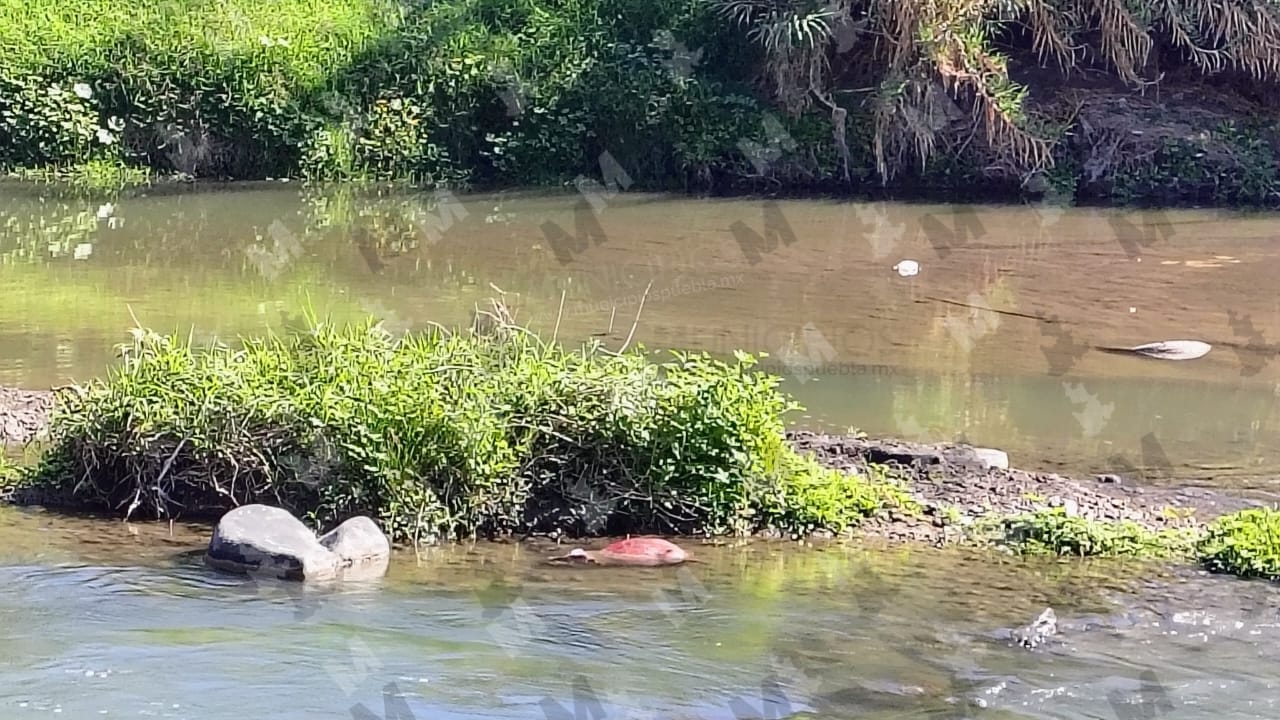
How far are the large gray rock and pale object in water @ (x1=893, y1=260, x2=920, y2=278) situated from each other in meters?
7.45

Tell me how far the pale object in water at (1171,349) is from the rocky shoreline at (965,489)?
2843 millimetres

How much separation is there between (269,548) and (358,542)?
1.03 ft

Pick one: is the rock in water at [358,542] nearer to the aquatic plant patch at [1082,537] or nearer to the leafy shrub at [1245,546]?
the aquatic plant patch at [1082,537]

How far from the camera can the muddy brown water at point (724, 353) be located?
4.78 meters

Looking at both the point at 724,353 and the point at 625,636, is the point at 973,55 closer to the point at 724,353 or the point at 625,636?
the point at 724,353

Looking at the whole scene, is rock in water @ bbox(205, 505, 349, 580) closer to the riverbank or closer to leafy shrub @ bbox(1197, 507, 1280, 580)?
the riverbank

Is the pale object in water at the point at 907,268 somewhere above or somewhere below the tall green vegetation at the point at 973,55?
below

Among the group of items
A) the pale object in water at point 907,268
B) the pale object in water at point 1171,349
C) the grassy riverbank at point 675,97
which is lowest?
the pale object in water at point 1171,349

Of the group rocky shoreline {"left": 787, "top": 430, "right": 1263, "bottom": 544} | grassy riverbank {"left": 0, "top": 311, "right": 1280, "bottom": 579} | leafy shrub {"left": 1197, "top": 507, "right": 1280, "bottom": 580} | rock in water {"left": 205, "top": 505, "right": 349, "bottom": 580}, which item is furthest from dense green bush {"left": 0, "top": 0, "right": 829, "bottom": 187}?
rock in water {"left": 205, "top": 505, "right": 349, "bottom": 580}

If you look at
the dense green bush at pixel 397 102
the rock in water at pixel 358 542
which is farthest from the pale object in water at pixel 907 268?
the rock in water at pixel 358 542

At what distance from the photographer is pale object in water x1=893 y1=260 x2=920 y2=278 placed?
12.7 metres

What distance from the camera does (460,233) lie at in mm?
14742

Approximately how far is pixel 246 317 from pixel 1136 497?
607 cm

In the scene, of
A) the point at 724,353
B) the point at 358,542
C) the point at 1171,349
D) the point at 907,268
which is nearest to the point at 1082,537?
the point at 358,542
